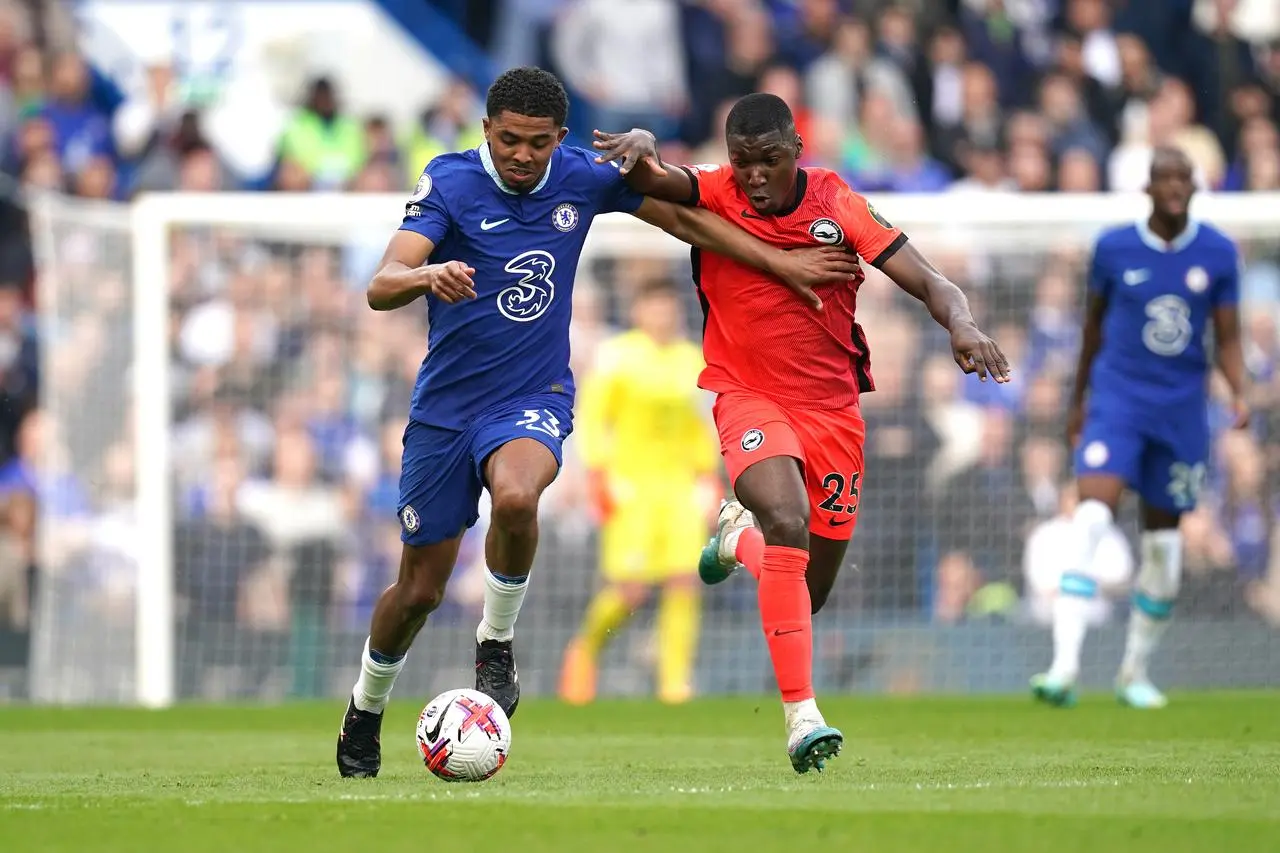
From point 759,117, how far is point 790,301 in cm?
85

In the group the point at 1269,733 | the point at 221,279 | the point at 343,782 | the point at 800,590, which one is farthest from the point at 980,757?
the point at 221,279

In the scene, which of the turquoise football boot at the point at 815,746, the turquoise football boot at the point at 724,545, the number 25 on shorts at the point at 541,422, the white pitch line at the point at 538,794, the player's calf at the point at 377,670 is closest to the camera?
the white pitch line at the point at 538,794

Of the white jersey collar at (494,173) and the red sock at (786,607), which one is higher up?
the white jersey collar at (494,173)

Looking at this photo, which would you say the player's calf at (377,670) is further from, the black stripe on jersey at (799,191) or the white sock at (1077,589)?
the white sock at (1077,589)

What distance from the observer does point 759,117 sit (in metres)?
7.82

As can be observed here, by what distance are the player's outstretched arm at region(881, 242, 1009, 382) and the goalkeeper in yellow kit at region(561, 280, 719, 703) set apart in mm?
5722

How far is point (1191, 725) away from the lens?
10336 mm

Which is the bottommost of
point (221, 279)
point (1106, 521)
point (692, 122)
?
point (1106, 521)

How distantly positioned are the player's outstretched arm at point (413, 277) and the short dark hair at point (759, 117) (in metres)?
1.24

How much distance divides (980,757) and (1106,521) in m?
3.53

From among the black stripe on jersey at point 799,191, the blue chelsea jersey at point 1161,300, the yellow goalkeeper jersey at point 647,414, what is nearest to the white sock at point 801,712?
the black stripe on jersey at point 799,191

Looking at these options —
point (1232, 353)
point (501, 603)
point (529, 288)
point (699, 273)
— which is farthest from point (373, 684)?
point (1232, 353)

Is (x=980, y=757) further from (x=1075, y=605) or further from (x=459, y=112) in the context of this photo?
(x=459, y=112)

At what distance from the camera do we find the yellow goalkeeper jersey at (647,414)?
551 inches
